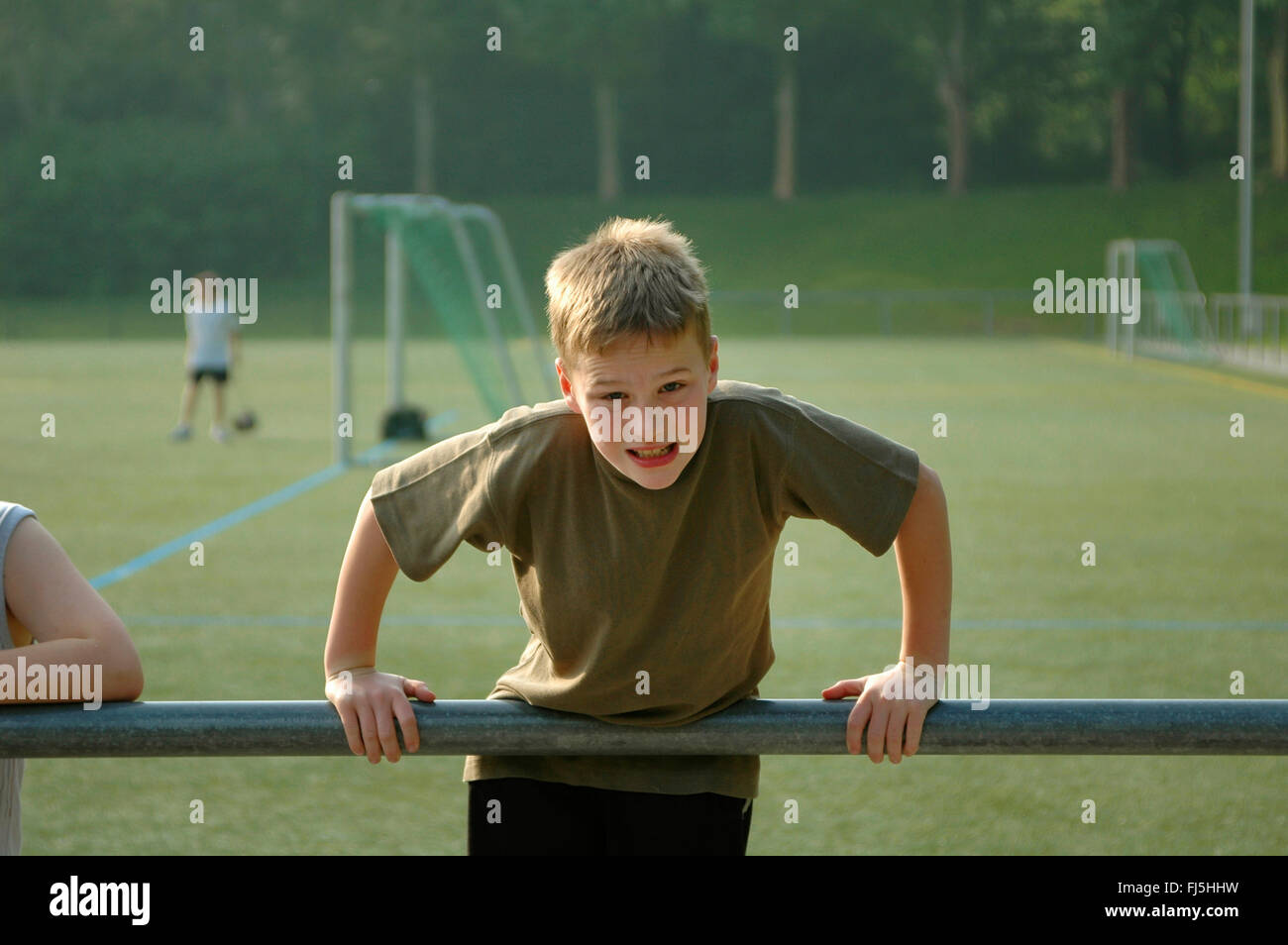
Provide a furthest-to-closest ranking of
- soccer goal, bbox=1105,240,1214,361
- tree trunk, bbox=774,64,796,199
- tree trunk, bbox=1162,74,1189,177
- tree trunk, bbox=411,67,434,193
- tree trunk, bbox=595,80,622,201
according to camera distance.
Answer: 1. tree trunk, bbox=595,80,622,201
2. tree trunk, bbox=774,64,796,199
3. tree trunk, bbox=411,67,434,193
4. tree trunk, bbox=1162,74,1189,177
5. soccer goal, bbox=1105,240,1214,361

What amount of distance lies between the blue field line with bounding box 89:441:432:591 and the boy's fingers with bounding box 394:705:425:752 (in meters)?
6.21

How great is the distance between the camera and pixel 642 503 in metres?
2.19

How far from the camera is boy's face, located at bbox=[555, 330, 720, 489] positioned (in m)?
2.05

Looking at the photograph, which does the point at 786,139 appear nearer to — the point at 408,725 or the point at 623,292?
the point at 623,292

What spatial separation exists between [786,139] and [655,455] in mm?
54706

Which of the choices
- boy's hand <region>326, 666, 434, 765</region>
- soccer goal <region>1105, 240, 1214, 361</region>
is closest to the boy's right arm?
boy's hand <region>326, 666, 434, 765</region>

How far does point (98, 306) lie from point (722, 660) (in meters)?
46.7

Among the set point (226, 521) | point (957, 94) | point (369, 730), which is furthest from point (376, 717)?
point (957, 94)

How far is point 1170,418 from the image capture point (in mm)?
17656

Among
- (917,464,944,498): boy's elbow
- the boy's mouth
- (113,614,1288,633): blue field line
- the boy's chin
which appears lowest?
(113,614,1288,633): blue field line

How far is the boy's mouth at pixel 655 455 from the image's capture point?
2107 mm

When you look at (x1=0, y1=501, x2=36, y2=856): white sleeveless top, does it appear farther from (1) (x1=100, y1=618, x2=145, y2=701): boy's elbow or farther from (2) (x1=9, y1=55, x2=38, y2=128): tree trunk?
(2) (x1=9, y1=55, x2=38, y2=128): tree trunk

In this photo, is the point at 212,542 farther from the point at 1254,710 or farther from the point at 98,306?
the point at 98,306

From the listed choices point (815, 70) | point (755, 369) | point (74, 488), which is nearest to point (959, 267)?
point (815, 70)
